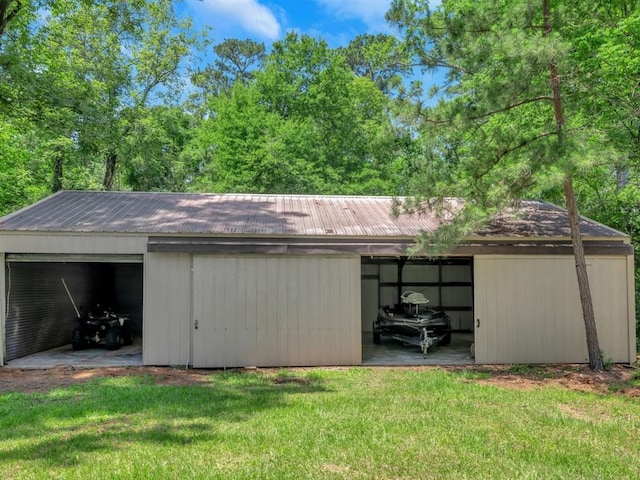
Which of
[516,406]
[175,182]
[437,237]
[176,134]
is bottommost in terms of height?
[516,406]

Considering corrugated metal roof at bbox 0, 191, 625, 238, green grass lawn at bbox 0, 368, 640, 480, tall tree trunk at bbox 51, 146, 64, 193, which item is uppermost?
tall tree trunk at bbox 51, 146, 64, 193

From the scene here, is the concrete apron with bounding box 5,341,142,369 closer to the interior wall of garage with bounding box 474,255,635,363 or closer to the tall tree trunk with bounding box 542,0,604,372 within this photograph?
the interior wall of garage with bounding box 474,255,635,363

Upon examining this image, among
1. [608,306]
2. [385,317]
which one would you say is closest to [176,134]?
[385,317]

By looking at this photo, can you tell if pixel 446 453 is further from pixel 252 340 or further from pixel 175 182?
pixel 175 182

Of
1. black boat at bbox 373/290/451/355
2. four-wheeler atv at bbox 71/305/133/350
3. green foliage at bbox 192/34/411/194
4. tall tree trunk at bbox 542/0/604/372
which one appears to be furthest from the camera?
green foliage at bbox 192/34/411/194

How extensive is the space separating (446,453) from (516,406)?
7.11ft

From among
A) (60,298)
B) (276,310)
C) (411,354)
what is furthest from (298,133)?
(276,310)

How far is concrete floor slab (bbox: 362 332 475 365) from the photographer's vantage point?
9375 millimetres

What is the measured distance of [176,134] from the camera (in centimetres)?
2408

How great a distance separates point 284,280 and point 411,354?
344 cm

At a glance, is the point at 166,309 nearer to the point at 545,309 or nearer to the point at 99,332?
the point at 99,332

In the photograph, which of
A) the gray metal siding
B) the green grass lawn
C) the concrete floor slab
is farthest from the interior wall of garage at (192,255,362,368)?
the gray metal siding

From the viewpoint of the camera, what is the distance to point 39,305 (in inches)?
403

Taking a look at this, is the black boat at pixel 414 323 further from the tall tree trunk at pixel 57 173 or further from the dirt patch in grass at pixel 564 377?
the tall tree trunk at pixel 57 173
